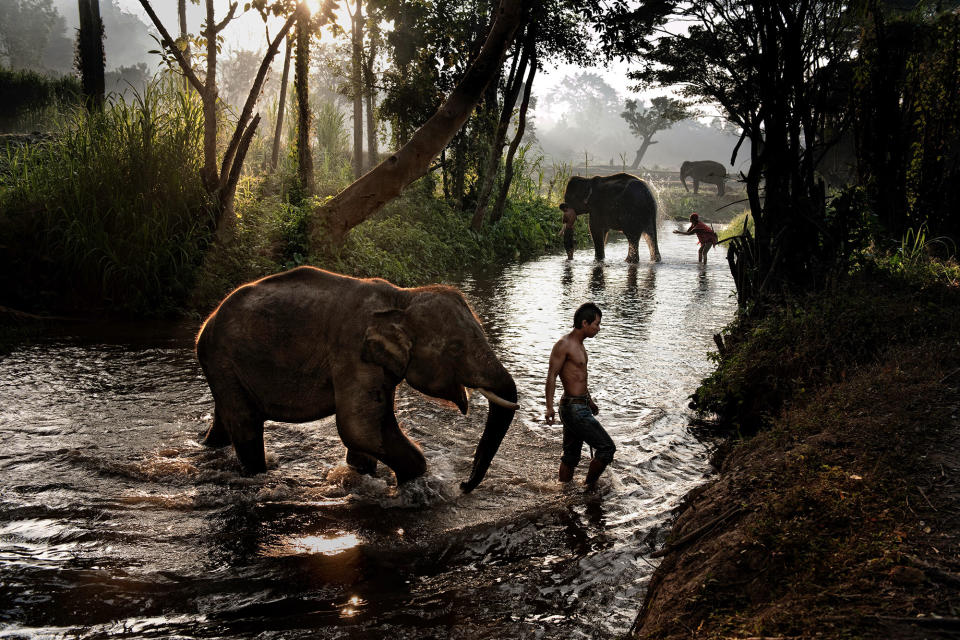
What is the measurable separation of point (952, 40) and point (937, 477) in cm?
950

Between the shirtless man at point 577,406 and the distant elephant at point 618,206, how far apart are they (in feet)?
44.9

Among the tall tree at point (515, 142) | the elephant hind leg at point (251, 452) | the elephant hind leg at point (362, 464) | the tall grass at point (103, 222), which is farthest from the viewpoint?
the tall tree at point (515, 142)

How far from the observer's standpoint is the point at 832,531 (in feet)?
9.66

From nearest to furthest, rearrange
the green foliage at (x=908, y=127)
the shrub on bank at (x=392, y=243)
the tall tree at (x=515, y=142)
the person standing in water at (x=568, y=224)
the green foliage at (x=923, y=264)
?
1. the green foliage at (x=923, y=264)
2. the green foliage at (x=908, y=127)
3. the shrub on bank at (x=392, y=243)
4. the person standing in water at (x=568, y=224)
5. the tall tree at (x=515, y=142)

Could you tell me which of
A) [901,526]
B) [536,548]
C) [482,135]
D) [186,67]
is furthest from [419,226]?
[901,526]

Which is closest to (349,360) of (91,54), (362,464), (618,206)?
(362,464)

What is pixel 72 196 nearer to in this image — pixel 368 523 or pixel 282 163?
pixel 368 523

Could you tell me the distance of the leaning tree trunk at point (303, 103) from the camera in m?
12.2

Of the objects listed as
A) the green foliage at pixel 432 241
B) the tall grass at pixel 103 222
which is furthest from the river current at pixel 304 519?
the green foliage at pixel 432 241

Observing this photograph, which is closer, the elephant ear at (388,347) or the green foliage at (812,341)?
the elephant ear at (388,347)

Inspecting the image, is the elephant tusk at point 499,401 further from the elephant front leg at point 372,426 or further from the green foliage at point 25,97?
the green foliage at point 25,97

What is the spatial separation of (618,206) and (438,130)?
9.56m

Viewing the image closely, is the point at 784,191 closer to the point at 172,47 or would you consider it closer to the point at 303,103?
the point at 172,47

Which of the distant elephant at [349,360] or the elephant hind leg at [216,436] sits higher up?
the distant elephant at [349,360]
